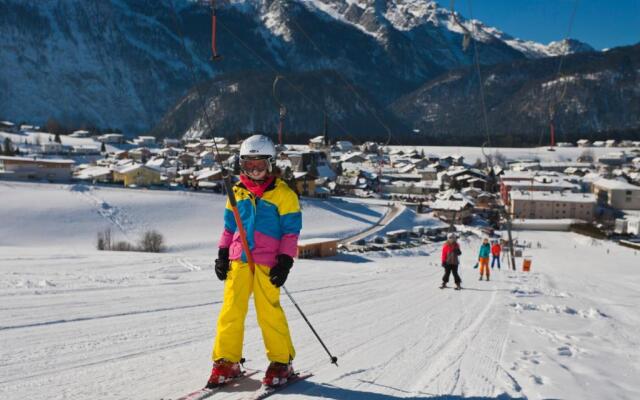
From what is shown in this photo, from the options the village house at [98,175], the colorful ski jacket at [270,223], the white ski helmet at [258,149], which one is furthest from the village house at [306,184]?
the colorful ski jacket at [270,223]

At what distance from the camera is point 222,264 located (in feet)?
12.4

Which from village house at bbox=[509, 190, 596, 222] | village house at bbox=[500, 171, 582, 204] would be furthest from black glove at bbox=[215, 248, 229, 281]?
village house at bbox=[500, 171, 582, 204]

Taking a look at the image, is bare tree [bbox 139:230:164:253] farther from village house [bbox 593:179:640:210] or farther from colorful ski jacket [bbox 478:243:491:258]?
village house [bbox 593:179:640:210]

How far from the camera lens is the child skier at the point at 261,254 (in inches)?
145

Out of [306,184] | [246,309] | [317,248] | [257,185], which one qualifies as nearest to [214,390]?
[246,309]

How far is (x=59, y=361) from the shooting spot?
3.75m

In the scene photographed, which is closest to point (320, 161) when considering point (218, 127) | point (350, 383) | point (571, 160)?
point (571, 160)

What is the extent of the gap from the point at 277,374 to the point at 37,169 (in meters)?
51.2

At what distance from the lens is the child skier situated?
3.70m

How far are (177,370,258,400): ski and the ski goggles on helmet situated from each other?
137 cm

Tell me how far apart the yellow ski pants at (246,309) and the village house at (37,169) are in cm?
4719

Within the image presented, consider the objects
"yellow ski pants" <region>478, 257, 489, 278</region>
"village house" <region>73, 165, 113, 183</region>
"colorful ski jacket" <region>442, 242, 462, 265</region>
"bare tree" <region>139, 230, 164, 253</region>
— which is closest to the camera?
"colorful ski jacket" <region>442, 242, 462, 265</region>

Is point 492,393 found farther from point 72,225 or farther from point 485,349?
point 72,225

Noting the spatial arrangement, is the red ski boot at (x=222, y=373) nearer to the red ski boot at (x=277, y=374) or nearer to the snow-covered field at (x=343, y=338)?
the snow-covered field at (x=343, y=338)
